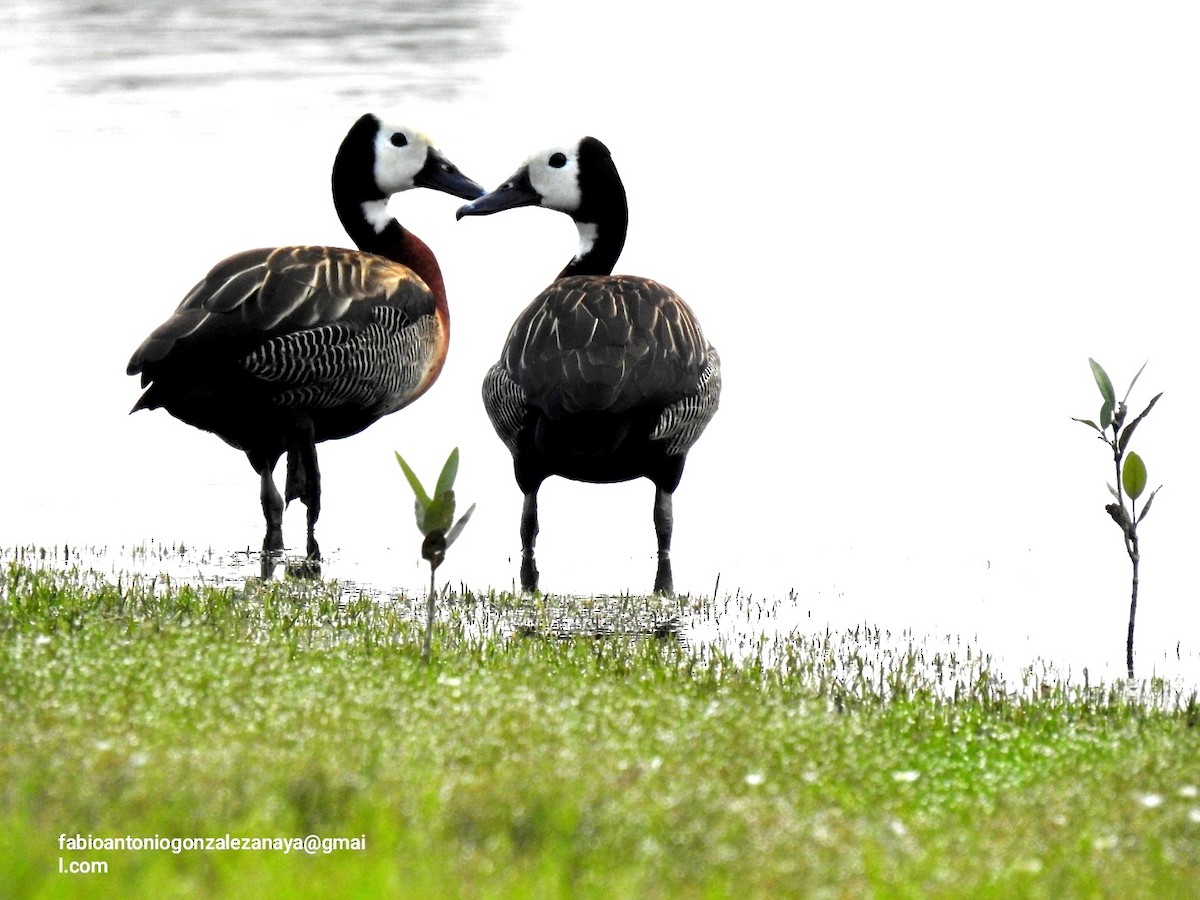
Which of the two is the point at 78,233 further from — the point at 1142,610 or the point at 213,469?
the point at 1142,610

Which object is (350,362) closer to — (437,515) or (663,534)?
(663,534)

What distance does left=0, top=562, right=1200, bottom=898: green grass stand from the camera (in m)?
4.67

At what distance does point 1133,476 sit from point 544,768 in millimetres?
4754

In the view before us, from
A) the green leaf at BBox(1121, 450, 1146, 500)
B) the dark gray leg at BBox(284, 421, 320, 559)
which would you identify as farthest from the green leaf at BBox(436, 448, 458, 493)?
the dark gray leg at BBox(284, 421, 320, 559)

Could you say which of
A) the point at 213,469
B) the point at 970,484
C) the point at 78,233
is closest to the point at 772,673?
the point at 970,484

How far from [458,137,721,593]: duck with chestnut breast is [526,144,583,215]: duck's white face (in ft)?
4.93

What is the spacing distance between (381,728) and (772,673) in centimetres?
264

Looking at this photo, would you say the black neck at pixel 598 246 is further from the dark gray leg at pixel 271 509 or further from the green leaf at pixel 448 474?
the green leaf at pixel 448 474

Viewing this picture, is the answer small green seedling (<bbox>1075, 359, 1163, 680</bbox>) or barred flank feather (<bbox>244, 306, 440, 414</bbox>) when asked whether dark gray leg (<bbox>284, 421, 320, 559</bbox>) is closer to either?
barred flank feather (<bbox>244, 306, 440, 414</bbox>)

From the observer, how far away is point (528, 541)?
11148 millimetres

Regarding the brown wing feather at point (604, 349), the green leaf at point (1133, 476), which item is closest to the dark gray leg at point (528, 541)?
the brown wing feather at point (604, 349)

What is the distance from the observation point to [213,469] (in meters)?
15.5

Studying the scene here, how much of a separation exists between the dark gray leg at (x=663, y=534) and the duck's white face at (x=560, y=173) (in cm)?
269

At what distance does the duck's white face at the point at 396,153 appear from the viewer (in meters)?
13.4
